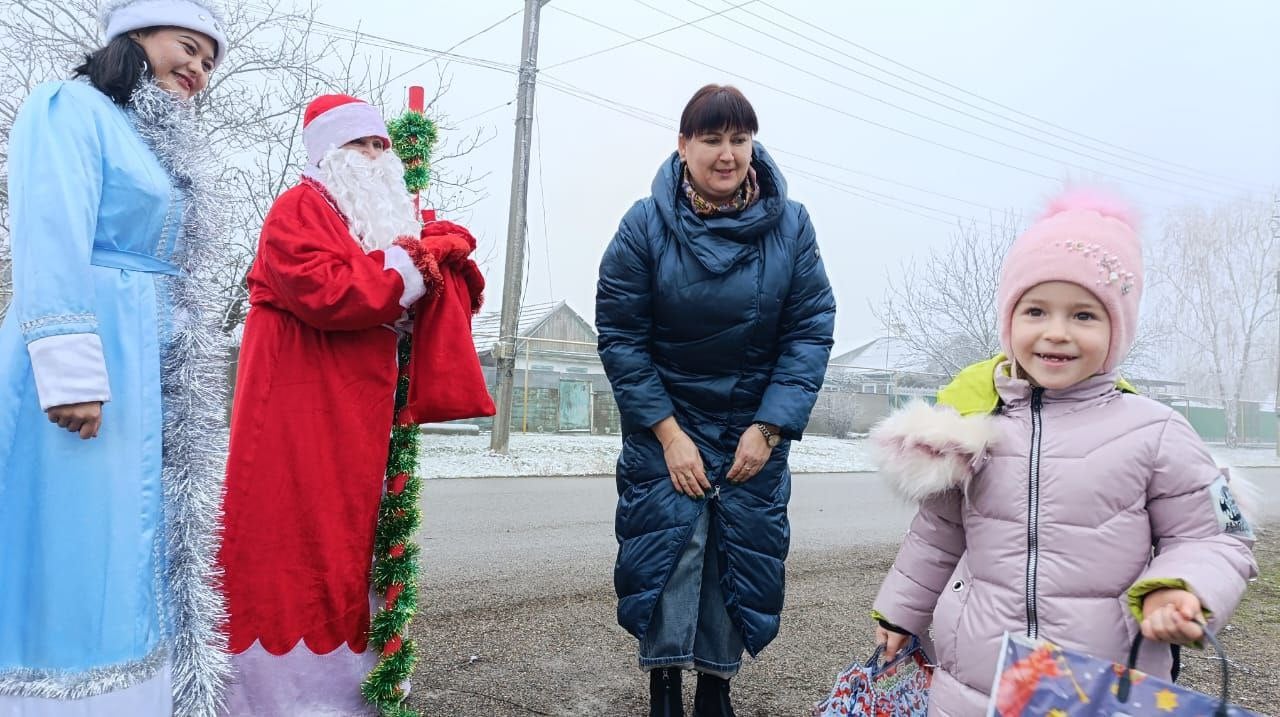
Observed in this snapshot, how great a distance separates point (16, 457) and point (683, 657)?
1808 millimetres

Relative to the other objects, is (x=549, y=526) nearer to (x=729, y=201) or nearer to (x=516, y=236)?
(x=729, y=201)

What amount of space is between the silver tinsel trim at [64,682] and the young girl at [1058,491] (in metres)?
1.77

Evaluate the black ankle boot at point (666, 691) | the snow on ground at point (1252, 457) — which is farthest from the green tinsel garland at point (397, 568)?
the snow on ground at point (1252, 457)

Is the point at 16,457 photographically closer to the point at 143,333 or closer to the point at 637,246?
the point at 143,333

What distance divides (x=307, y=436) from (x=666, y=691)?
1.33 meters

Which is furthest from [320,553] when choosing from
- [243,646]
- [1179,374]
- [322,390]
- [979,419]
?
[1179,374]

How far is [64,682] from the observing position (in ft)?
6.30

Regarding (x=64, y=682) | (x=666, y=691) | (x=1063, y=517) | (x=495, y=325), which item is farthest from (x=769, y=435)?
(x=495, y=325)

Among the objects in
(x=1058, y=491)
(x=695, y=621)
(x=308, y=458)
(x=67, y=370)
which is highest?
(x=67, y=370)

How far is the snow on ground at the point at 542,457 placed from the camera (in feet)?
42.1

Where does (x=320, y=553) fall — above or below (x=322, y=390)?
below

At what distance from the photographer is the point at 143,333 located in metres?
2.14

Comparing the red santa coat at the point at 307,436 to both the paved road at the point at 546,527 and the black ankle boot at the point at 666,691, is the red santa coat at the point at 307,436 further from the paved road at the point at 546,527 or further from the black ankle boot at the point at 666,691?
the paved road at the point at 546,527

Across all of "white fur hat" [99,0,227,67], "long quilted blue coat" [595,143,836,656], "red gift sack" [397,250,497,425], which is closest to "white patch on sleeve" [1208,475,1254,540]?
"long quilted blue coat" [595,143,836,656]
